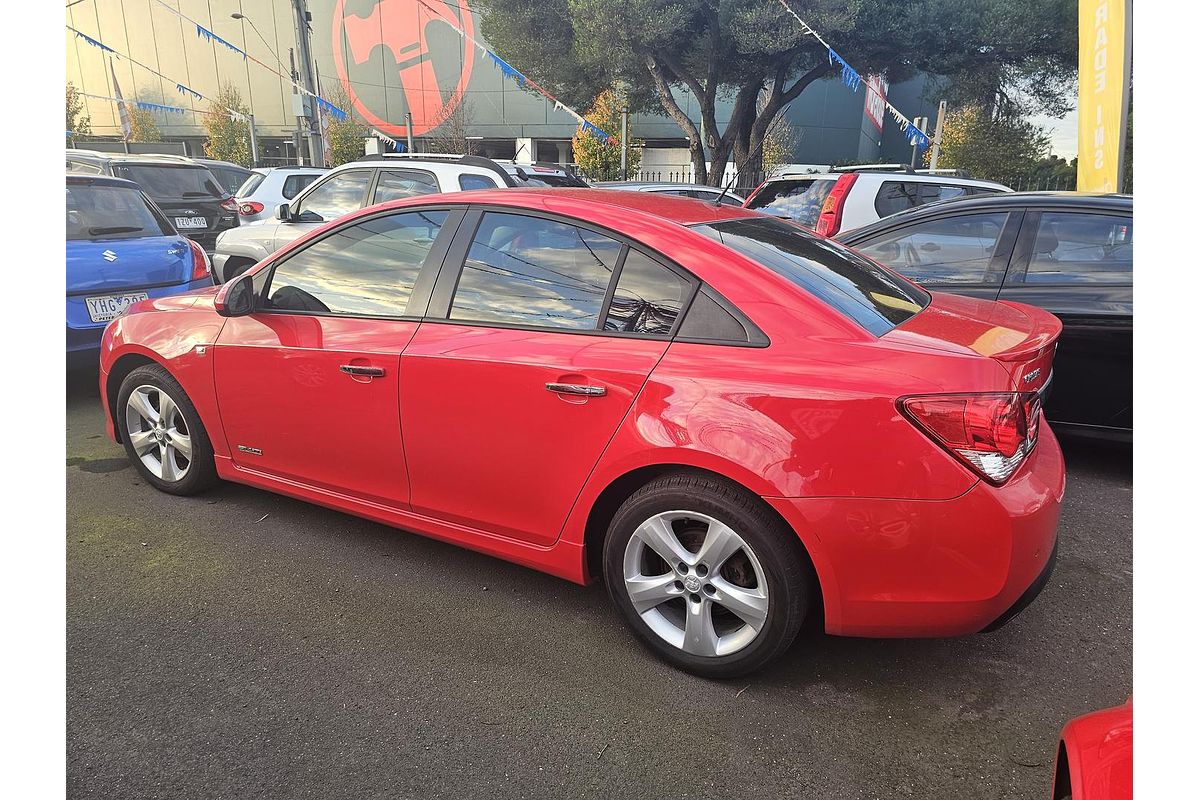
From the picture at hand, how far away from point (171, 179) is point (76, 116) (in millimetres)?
40816

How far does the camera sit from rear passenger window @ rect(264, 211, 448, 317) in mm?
3137

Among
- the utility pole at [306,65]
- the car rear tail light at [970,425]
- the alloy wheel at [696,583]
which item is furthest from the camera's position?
the utility pole at [306,65]

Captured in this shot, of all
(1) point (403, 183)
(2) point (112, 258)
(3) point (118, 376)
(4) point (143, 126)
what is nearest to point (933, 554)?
(3) point (118, 376)

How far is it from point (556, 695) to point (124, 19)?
52.0 m

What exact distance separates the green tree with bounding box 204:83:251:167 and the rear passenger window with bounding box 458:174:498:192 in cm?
3758

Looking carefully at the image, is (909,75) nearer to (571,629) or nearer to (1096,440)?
(1096,440)

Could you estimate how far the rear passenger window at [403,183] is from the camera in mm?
8047

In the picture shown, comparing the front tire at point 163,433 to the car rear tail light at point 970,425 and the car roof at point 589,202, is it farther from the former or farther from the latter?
the car rear tail light at point 970,425

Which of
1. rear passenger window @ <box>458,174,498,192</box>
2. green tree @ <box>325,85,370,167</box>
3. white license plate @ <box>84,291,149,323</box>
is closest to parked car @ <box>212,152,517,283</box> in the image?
rear passenger window @ <box>458,174,498,192</box>

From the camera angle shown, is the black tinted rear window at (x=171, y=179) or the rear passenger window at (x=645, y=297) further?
the black tinted rear window at (x=171, y=179)

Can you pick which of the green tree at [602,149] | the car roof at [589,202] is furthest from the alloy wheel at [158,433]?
the green tree at [602,149]

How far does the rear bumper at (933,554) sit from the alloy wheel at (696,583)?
9.5 inches

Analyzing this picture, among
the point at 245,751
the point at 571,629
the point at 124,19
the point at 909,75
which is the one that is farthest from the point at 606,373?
the point at 124,19

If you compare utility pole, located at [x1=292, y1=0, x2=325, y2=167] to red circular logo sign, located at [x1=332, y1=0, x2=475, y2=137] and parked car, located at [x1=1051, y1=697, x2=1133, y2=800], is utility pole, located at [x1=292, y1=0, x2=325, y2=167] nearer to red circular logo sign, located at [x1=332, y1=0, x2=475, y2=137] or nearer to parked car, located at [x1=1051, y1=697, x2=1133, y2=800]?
parked car, located at [x1=1051, y1=697, x2=1133, y2=800]
